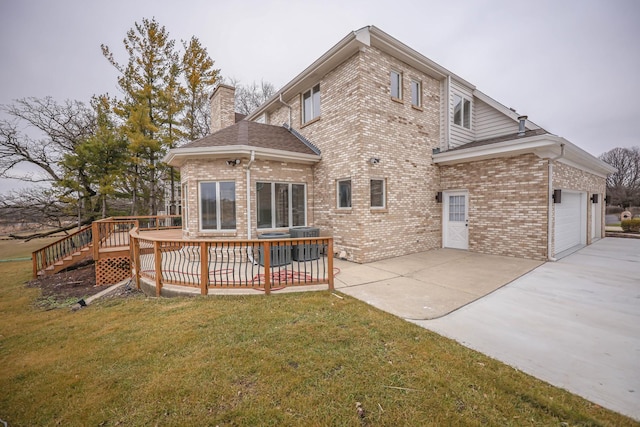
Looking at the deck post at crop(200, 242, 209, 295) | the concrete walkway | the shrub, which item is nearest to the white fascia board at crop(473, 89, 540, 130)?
the concrete walkway

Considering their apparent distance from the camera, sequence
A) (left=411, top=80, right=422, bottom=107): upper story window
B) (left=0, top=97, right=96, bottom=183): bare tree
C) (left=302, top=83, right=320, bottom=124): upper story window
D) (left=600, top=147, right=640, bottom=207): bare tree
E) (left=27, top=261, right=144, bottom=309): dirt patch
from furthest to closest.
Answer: (left=600, top=147, right=640, bottom=207): bare tree
(left=0, top=97, right=96, bottom=183): bare tree
(left=302, top=83, right=320, bottom=124): upper story window
(left=411, top=80, right=422, bottom=107): upper story window
(left=27, top=261, right=144, bottom=309): dirt patch

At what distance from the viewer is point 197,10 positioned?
1595 cm

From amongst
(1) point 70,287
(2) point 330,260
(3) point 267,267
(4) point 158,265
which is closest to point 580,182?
(2) point 330,260

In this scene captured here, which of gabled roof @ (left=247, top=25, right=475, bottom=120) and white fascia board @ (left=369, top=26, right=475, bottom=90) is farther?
white fascia board @ (left=369, top=26, right=475, bottom=90)

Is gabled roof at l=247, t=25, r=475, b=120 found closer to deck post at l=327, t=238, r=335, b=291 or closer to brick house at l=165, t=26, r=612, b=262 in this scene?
brick house at l=165, t=26, r=612, b=262

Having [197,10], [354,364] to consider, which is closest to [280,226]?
[354,364]

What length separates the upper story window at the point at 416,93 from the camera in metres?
9.20

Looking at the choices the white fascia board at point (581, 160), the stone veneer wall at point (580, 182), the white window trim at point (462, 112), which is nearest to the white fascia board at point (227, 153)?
the white window trim at point (462, 112)

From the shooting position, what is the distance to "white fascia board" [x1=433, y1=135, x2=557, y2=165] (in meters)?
7.08

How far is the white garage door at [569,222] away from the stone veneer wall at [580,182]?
0.32 metres

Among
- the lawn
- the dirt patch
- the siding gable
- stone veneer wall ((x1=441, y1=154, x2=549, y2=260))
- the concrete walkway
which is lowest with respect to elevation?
the dirt patch

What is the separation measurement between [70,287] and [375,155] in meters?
10.8

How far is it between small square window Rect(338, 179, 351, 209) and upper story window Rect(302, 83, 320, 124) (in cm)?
314

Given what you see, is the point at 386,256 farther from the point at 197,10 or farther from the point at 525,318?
the point at 197,10
